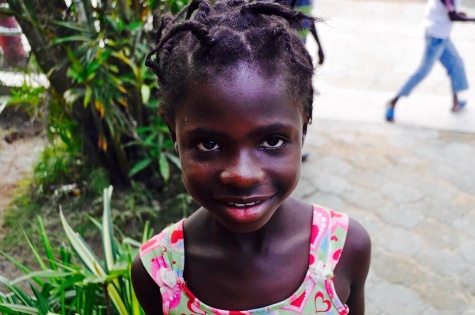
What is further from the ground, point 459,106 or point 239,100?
point 239,100

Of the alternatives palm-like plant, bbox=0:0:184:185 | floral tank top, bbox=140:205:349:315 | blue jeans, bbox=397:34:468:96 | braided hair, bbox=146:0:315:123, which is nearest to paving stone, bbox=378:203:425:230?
blue jeans, bbox=397:34:468:96

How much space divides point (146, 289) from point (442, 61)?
4.02 meters

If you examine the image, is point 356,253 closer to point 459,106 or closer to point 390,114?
point 390,114

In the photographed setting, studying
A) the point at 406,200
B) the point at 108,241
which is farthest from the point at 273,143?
the point at 406,200

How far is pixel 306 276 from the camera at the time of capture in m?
1.32

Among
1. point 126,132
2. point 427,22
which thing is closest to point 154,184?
point 126,132

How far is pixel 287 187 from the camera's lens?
110cm

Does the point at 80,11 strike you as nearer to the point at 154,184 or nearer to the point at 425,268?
the point at 154,184

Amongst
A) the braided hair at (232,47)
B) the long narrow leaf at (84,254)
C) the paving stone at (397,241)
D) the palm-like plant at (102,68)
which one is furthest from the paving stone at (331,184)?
the braided hair at (232,47)

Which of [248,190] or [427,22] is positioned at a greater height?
[248,190]

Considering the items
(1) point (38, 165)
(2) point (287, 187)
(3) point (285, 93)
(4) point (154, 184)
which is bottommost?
(4) point (154, 184)

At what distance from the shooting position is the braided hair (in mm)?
1017

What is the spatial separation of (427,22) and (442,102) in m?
1.00

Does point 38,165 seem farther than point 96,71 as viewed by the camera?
Yes
